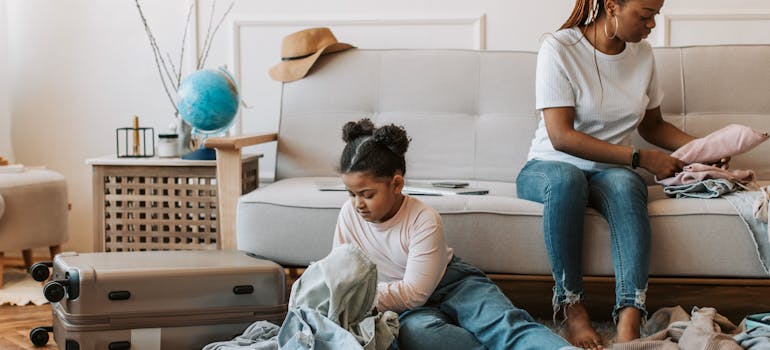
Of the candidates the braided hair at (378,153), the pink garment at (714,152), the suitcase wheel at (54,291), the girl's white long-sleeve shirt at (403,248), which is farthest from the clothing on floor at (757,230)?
the suitcase wheel at (54,291)

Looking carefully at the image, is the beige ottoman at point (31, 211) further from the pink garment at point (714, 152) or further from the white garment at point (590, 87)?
the pink garment at point (714, 152)

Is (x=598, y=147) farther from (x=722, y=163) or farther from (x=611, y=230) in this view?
(x=722, y=163)

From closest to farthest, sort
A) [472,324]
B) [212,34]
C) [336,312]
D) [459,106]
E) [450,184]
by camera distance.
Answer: [336,312]
[472,324]
[450,184]
[459,106]
[212,34]

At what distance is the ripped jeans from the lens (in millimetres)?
2008

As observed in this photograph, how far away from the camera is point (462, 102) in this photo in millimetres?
2820

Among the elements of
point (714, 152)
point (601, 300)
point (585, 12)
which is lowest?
point (601, 300)

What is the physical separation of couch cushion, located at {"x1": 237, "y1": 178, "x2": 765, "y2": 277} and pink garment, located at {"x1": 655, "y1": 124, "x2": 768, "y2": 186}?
8cm

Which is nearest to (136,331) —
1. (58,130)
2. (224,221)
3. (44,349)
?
(44,349)

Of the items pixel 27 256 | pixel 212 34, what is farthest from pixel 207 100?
pixel 27 256

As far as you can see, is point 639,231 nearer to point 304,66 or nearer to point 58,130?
point 304,66

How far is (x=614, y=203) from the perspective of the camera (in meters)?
2.08

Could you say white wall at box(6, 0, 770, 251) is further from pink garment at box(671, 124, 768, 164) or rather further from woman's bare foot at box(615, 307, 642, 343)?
woman's bare foot at box(615, 307, 642, 343)

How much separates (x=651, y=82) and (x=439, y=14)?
1.01 m

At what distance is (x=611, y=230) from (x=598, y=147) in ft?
0.77
